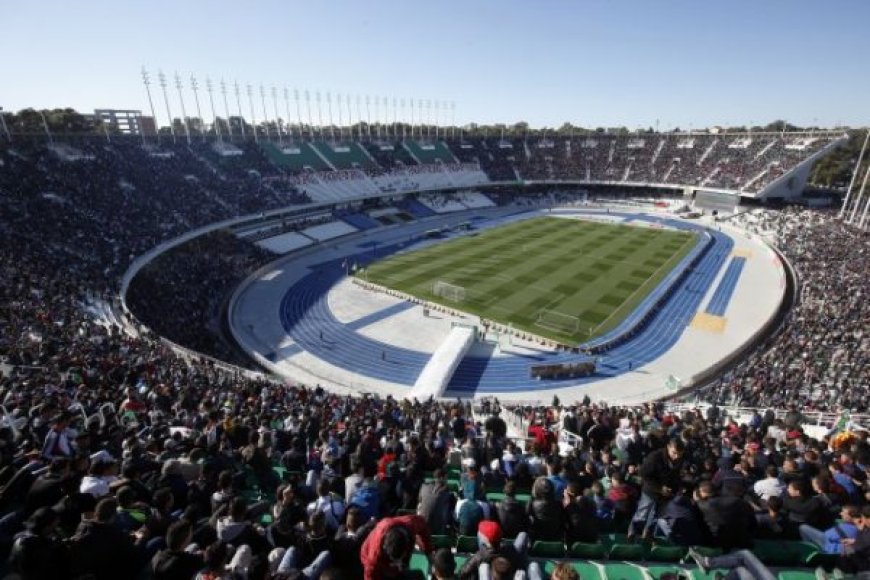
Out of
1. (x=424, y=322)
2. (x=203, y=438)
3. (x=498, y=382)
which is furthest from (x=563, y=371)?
(x=203, y=438)

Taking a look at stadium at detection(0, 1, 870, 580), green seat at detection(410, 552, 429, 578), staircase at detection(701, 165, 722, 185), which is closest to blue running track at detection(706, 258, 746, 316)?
stadium at detection(0, 1, 870, 580)

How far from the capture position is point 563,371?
2595cm

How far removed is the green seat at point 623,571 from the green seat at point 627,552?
0.28 feet

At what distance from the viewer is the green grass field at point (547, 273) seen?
32875 mm

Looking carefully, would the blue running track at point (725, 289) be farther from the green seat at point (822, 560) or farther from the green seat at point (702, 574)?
the green seat at point (702, 574)

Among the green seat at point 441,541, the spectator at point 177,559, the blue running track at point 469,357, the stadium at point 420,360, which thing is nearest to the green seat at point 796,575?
the stadium at point 420,360

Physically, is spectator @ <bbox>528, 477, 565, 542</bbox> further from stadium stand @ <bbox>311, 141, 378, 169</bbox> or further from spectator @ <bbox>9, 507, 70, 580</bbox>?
stadium stand @ <bbox>311, 141, 378, 169</bbox>

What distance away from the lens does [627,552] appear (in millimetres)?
5777

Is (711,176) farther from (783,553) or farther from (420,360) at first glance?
(783,553)

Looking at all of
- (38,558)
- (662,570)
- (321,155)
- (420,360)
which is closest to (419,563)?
(662,570)

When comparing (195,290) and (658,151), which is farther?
(658,151)

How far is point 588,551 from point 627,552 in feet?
1.52

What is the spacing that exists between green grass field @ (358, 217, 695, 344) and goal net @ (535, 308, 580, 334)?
0.20 ft

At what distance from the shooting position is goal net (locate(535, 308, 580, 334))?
101 feet
